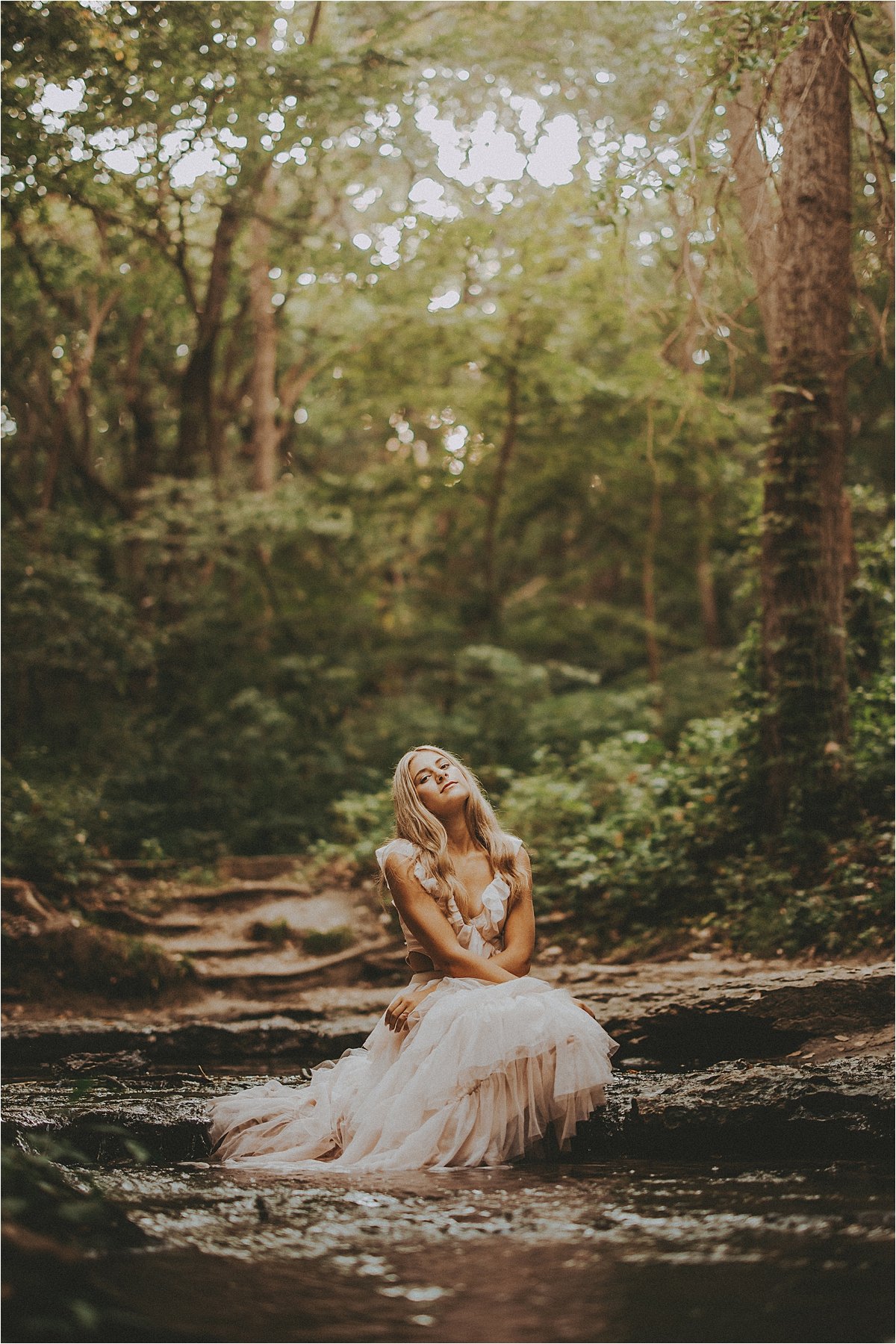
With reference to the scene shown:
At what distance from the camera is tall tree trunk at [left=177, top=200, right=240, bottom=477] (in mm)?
12789

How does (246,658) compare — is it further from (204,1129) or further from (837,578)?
(204,1129)

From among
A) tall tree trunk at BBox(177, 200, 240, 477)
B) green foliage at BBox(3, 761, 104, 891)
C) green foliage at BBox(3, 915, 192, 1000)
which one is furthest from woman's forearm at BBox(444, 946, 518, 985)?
tall tree trunk at BBox(177, 200, 240, 477)

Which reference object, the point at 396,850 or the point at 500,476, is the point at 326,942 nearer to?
the point at 396,850

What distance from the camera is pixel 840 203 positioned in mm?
6969

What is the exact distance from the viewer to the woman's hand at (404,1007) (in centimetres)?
374

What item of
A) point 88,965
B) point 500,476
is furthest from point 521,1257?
point 500,476

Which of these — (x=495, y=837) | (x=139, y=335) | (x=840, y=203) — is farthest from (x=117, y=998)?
(x=139, y=335)

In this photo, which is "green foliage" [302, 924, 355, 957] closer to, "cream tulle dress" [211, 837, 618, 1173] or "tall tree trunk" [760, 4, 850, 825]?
"tall tree trunk" [760, 4, 850, 825]

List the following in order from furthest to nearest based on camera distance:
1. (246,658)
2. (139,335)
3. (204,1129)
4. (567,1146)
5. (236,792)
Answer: (139,335), (246,658), (236,792), (204,1129), (567,1146)

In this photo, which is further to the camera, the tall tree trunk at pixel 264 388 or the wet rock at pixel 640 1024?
the tall tree trunk at pixel 264 388

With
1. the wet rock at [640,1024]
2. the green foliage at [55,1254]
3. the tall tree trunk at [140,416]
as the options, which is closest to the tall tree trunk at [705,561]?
the tall tree trunk at [140,416]

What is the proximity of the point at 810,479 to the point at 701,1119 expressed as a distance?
4.96 metres

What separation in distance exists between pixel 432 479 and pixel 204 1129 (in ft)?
41.7

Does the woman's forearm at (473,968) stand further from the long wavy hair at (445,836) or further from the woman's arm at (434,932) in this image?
the long wavy hair at (445,836)
